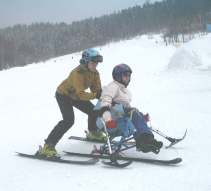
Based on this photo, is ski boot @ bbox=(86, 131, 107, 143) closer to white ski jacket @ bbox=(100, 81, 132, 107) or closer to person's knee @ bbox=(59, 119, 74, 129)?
person's knee @ bbox=(59, 119, 74, 129)

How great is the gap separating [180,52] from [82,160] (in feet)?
52.4

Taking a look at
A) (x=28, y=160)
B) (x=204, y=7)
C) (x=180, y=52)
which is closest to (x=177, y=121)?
(x=28, y=160)

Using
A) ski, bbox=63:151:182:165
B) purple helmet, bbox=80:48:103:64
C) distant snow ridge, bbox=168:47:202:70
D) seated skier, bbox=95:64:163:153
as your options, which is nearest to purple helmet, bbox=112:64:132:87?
seated skier, bbox=95:64:163:153

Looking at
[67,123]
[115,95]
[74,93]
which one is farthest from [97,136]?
[115,95]

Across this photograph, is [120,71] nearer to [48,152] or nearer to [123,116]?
[123,116]

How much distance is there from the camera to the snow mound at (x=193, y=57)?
67.7 feet

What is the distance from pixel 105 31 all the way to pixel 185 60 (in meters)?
106

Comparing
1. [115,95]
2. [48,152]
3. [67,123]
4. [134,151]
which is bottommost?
[134,151]

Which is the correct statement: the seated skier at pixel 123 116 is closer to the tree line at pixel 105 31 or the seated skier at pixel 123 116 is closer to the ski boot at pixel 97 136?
the ski boot at pixel 97 136

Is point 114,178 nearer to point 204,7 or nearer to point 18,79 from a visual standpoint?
point 18,79


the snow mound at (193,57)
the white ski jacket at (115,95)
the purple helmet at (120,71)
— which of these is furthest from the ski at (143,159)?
the snow mound at (193,57)

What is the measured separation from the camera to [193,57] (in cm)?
2128

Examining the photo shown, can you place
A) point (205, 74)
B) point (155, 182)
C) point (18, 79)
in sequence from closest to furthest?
point (155, 182)
point (205, 74)
point (18, 79)

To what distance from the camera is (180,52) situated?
2206 cm
